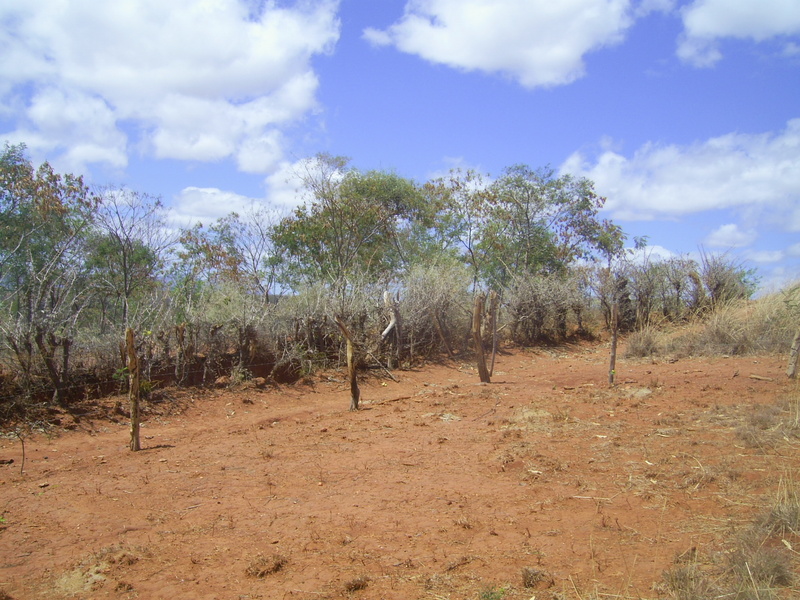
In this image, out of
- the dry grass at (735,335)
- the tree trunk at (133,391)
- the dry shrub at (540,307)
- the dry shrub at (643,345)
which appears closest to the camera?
the tree trunk at (133,391)

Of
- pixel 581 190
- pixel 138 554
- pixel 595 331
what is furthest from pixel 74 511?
pixel 581 190

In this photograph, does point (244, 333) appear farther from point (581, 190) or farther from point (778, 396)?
point (581, 190)

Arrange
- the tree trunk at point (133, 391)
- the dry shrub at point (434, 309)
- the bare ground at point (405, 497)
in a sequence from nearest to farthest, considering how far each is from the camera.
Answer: the bare ground at point (405, 497) < the tree trunk at point (133, 391) < the dry shrub at point (434, 309)

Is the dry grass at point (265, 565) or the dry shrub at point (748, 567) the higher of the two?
the dry shrub at point (748, 567)

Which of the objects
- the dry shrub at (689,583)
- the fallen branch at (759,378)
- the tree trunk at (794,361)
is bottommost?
the dry shrub at (689,583)

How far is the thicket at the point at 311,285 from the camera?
11.0 m

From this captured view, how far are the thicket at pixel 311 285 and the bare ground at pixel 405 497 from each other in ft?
5.46

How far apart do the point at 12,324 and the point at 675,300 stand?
788 inches

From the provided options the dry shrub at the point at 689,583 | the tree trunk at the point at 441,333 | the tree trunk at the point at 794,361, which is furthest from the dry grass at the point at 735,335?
the dry shrub at the point at 689,583

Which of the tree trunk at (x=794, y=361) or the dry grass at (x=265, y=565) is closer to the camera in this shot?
the dry grass at (x=265, y=565)

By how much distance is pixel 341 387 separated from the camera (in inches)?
538

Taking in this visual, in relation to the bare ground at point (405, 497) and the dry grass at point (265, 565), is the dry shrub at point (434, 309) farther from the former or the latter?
the dry grass at point (265, 565)

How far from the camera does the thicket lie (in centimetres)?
1100

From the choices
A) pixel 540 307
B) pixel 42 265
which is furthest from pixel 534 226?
pixel 42 265
